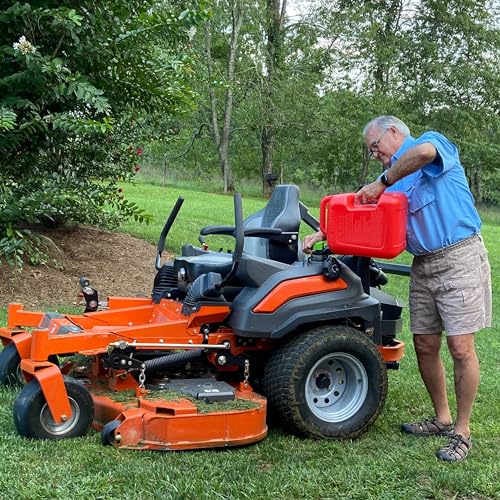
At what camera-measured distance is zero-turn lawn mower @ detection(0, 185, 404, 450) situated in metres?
3.70

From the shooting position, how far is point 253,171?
3828cm

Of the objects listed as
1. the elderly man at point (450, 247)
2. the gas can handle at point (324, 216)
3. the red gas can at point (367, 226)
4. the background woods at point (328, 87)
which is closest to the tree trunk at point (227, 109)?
the background woods at point (328, 87)

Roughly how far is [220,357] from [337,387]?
722 millimetres

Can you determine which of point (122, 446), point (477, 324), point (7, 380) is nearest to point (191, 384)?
point (122, 446)

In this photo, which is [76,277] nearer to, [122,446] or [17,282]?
[17,282]

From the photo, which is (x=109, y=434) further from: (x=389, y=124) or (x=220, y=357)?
(x=389, y=124)

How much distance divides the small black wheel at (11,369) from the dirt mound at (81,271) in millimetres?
2889

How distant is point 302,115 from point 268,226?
24.9m

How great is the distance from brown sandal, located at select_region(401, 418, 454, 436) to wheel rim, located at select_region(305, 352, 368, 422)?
37cm

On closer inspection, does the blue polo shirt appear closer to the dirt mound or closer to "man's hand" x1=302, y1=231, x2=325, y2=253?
"man's hand" x1=302, y1=231, x2=325, y2=253

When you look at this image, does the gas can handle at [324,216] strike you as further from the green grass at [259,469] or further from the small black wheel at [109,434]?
the small black wheel at [109,434]

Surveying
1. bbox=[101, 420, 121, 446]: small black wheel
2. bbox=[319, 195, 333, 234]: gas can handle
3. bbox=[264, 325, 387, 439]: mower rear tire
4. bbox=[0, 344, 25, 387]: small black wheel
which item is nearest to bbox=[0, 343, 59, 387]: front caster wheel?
bbox=[0, 344, 25, 387]: small black wheel

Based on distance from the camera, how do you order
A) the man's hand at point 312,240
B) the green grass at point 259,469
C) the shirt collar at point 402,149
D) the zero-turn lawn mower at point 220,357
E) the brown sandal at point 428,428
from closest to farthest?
the green grass at point 259,469 → the zero-turn lawn mower at point 220,357 → the shirt collar at point 402,149 → the brown sandal at point 428,428 → the man's hand at point 312,240

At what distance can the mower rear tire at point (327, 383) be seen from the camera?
405cm
